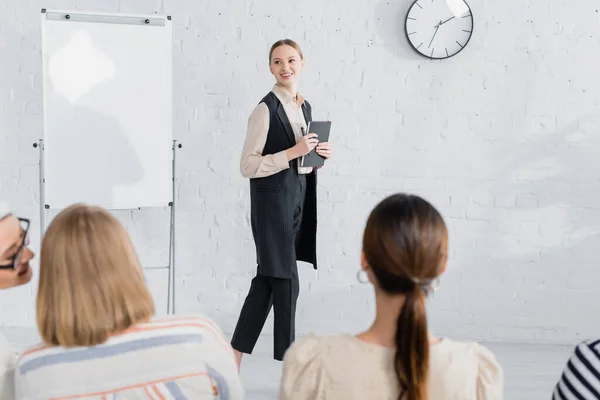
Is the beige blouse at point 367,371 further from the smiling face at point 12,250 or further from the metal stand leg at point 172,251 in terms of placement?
the metal stand leg at point 172,251

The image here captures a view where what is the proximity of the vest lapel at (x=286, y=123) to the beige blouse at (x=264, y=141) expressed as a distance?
0.01m

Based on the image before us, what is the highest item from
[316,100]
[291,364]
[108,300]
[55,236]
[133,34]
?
[133,34]

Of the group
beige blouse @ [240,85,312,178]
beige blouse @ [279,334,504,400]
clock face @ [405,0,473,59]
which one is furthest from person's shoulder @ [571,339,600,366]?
clock face @ [405,0,473,59]

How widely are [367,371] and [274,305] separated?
1696 mm

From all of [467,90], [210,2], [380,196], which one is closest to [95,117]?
[210,2]

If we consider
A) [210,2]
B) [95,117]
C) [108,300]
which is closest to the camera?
[108,300]

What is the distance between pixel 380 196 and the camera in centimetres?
373

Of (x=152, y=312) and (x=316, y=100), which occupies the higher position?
(x=316, y=100)

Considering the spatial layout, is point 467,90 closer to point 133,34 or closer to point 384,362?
point 133,34

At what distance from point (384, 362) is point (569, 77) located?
9.04 ft

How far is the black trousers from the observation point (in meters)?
2.96

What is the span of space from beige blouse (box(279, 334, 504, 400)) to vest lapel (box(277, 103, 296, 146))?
169cm

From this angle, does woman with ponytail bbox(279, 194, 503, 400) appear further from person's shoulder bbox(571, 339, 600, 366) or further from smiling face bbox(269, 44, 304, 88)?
smiling face bbox(269, 44, 304, 88)

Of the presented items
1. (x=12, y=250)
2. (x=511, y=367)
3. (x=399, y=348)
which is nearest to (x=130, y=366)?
(x=12, y=250)
